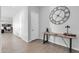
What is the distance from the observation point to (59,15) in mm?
2238

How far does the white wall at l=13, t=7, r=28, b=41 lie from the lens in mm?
2115

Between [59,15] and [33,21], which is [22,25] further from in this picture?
[59,15]

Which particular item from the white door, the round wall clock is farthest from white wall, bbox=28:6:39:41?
the round wall clock

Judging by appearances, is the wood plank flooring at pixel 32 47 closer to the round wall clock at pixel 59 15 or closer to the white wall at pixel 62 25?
the white wall at pixel 62 25

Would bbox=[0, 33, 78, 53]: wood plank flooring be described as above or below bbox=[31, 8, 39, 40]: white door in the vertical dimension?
below

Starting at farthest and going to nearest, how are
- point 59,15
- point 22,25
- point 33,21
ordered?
point 22,25, point 59,15, point 33,21

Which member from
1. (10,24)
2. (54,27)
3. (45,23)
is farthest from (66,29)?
(10,24)

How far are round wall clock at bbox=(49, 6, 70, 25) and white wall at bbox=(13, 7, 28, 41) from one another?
0.80 metres

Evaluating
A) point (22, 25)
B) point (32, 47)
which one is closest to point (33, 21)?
point (22, 25)

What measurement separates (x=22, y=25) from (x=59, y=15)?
4.21 feet

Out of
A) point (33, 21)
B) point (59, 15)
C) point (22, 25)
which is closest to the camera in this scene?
point (33, 21)

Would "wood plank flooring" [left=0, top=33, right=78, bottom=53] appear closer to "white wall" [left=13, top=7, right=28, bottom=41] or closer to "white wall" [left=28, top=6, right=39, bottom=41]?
"white wall" [left=13, top=7, right=28, bottom=41]

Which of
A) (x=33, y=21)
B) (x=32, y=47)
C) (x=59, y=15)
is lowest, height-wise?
(x=32, y=47)
